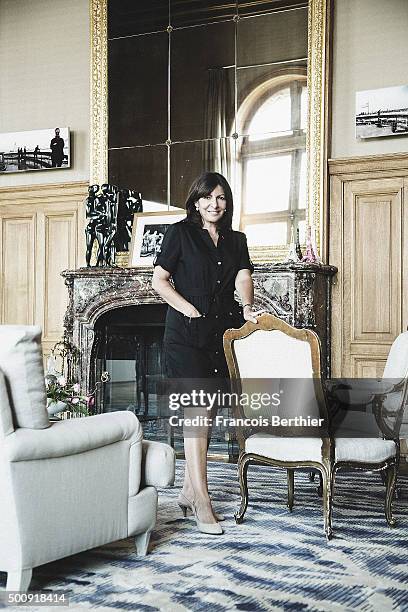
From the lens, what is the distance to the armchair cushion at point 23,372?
2918 millimetres

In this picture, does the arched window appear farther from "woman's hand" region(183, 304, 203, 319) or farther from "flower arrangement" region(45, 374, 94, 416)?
"woman's hand" region(183, 304, 203, 319)

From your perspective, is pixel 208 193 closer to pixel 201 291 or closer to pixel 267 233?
pixel 201 291

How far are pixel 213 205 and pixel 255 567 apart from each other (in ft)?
5.24

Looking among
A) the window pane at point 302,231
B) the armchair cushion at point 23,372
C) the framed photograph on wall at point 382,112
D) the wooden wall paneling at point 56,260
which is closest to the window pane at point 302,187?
the window pane at point 302,231

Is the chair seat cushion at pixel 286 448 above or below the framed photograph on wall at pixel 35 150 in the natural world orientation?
below

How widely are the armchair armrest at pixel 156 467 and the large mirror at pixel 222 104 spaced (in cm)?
312

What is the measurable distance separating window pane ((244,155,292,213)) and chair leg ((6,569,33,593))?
4.05 m

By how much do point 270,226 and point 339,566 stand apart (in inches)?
139

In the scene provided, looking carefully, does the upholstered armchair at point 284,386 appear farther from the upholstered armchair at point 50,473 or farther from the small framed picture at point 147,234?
the small framed picture at point 147,234

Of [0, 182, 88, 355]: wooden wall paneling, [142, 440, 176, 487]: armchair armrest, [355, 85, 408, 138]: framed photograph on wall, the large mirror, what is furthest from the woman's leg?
[0, 182, 88, 355]: wooden wall paneling

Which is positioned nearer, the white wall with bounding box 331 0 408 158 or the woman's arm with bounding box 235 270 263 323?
the woman's arm with bounding box 235 270 263 323

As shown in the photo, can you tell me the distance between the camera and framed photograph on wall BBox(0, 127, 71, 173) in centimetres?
735

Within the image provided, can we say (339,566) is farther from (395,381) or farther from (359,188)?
(359,188)

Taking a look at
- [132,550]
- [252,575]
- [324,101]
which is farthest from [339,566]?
[324,101]
